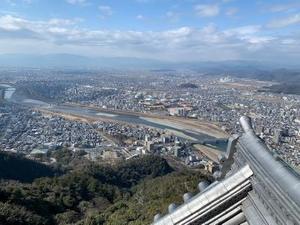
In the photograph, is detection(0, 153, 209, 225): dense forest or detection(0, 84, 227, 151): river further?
detection(0, 84, 227, 151): river

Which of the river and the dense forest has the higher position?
the dense forest

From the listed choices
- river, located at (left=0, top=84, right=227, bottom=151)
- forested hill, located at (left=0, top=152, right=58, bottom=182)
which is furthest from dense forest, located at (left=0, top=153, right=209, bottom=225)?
river, located at (left=0, top=84, right=227, bottom=151)

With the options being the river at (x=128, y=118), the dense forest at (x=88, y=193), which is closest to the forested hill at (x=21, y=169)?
the dense forest at (x=88, y=193)

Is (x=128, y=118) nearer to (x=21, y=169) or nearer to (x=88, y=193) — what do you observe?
(x=21, y=169)

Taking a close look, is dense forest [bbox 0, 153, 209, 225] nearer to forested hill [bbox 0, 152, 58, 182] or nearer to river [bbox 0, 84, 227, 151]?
forested hill [bbox 0, 152, 58, 182]

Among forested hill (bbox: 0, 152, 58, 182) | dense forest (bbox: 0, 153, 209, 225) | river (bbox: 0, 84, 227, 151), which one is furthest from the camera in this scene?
river (bbox: 0, 84, 227, 151)

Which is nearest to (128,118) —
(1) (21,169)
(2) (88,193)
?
(1) (21,169)

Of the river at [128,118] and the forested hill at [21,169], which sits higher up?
the forested hill at [21,169]

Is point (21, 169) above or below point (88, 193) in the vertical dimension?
below

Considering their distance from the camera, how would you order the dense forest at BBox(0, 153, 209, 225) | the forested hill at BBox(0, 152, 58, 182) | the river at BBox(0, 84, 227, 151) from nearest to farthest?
1. the dense forest at BBox(0, 153, 209, 225)
2. the forested hill at BBox(0, 152, 58, 182)
3. the river at BBox(0, 84, 227, 151)

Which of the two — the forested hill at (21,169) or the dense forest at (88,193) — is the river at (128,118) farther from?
the forested hill at (21,169)
